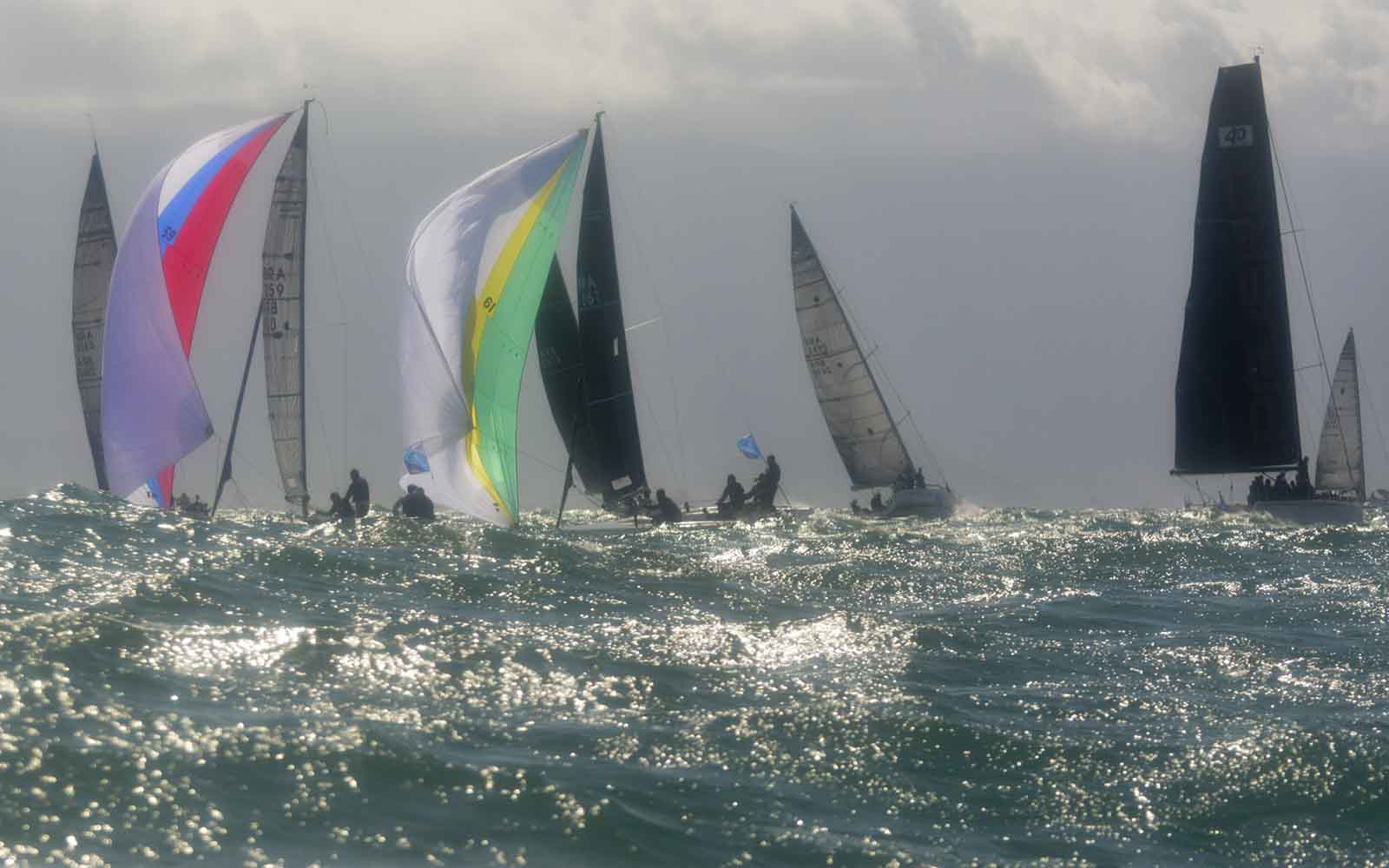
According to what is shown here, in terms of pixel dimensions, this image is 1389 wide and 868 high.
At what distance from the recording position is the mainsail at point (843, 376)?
39.3m

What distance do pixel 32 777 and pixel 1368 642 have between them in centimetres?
1061

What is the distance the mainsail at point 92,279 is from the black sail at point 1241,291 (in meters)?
21.7

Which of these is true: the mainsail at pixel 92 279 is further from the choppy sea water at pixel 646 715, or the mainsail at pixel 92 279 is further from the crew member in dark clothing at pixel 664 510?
the choppy sea water at pixel 646 715

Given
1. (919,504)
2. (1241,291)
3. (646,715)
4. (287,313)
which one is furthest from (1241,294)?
(646,715)

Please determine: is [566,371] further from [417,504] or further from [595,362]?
[417,504]

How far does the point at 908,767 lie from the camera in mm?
9891

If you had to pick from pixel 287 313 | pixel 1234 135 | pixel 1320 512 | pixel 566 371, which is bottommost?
pixel 1320 512

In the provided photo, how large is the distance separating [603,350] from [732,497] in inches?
145

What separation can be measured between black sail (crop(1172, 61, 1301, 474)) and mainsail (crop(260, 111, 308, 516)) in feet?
58.4

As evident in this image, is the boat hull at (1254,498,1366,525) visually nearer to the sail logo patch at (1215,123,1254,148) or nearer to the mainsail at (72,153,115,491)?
the sail logo patch at (1215,123,1254,148)

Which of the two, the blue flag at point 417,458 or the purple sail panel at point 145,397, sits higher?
the purple sail panel at point 145,397

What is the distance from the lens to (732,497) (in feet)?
112

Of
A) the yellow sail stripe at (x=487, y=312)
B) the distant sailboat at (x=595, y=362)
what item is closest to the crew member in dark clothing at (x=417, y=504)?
the yellow sail stripe at (x=487, y=312)

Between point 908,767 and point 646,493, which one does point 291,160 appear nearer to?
point 646,493
